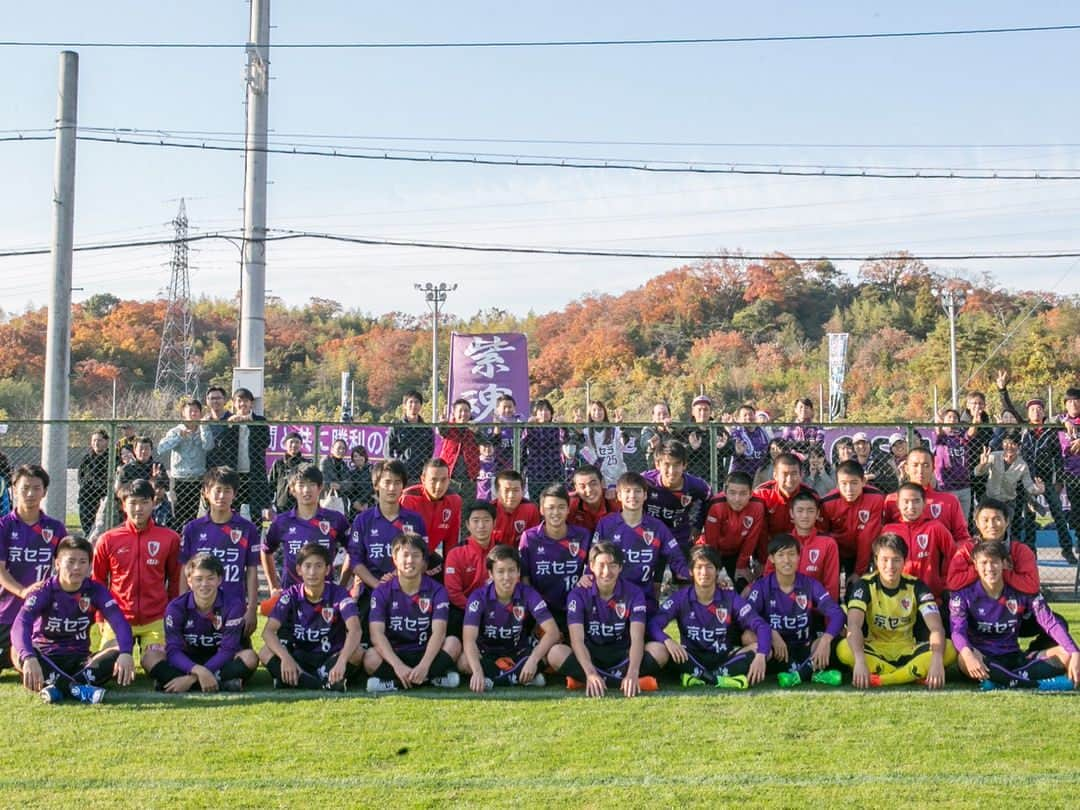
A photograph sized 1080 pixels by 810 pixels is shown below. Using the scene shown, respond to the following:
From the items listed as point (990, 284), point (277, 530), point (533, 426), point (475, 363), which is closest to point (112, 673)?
point (277, 530)

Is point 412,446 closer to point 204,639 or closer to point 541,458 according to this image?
point 541,458

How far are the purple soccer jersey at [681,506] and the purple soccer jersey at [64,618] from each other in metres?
3.64

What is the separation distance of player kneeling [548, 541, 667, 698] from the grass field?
0.19 meters

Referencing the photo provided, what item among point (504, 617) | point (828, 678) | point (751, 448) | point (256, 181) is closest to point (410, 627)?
point (504, 617)

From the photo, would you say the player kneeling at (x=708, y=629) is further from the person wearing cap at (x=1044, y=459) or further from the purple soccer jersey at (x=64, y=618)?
the person wearing cap at (x=1044, y=459)

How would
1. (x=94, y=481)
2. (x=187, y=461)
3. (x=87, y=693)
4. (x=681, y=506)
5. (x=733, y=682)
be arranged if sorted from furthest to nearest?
(x=94, y=481), (x=187, y=461), (x=681, y=506), (x=733, y=682), (x=87, y=693)

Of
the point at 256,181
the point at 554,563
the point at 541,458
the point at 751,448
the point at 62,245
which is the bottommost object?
the point at 554,563

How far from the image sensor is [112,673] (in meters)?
6.35

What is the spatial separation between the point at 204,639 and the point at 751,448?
17.1ft

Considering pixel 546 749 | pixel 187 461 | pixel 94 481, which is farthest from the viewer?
pixel 94 481

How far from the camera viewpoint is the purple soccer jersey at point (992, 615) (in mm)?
6555

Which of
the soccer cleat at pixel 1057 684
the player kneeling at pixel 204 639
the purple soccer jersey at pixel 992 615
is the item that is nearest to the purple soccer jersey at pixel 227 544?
the player kneeling at pixel 204 639

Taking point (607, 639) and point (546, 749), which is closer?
point (546, 749)

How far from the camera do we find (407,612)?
261 inches
